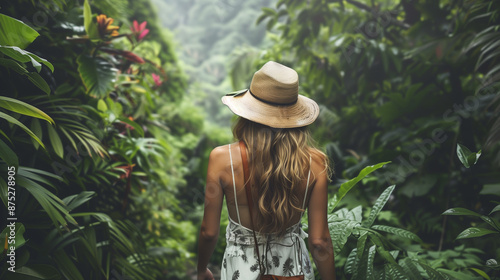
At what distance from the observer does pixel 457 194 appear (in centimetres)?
262

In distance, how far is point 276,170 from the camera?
4.31ft

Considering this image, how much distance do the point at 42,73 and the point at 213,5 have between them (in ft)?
46.8

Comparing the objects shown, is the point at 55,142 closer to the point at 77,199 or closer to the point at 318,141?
the point at 77,199

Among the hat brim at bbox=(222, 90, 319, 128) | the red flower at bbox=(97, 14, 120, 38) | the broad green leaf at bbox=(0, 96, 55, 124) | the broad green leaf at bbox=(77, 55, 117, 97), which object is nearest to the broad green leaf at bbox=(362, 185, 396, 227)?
the hat brim at bbox=(222, 90, 319, 128)

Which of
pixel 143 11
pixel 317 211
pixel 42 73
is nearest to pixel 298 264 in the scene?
pixel 317 211

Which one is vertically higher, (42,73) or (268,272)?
(42,73)

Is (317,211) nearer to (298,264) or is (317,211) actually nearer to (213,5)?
(298,264)

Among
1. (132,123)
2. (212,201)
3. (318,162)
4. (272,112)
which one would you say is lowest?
(212,201)

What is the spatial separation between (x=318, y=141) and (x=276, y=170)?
137 cm

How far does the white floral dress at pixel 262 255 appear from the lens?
4.51 ft

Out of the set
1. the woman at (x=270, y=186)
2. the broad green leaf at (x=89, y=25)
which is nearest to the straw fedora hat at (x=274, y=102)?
the woman at (x=270, y=186)

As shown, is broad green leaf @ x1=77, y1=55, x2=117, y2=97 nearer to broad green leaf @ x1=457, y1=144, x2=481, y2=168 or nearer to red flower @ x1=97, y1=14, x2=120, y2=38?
red flower @ x1=97, y1=14, x2=120, y2=38

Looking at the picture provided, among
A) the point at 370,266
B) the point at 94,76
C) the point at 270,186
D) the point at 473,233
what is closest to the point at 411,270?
the point at 370,266

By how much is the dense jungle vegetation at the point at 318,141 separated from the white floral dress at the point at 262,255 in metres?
0.22
